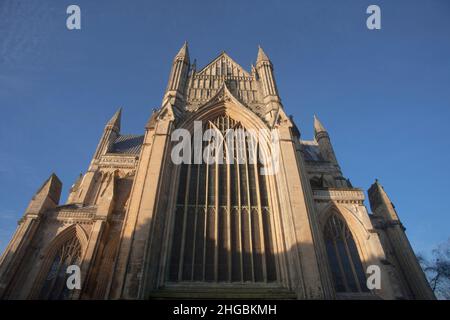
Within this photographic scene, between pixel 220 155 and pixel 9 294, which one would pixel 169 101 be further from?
pixel 9 294

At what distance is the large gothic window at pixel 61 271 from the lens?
49.5ft

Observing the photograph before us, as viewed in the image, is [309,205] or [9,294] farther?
[309,205]

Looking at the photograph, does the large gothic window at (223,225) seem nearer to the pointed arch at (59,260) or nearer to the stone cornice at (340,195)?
the stone cornice at (340,195)

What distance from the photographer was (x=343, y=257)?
16938 mm

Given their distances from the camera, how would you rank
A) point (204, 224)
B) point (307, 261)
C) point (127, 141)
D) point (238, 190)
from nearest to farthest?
point (307, 261), point (204, 224), point (238, 190), point (127, 141)

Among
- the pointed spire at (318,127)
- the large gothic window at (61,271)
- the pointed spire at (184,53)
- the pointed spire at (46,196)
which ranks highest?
the pointed spire at (184,53)

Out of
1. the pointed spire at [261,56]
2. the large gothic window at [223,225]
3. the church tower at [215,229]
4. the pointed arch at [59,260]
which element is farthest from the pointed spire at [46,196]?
the pointed spire at [261,56]

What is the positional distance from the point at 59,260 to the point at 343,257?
52.5 feet

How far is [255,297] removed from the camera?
43.9ft

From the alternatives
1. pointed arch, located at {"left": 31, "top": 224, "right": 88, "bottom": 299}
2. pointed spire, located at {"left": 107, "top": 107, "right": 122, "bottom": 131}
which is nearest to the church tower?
pointed arch, located at {"left": 31, "top": 224, "right": 88, "bottom": 299}

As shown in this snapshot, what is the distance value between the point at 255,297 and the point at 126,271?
5928 millimetres

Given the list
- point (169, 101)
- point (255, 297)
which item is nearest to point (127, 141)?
point (169, 101)

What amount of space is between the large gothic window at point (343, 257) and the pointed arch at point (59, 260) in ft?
44.7

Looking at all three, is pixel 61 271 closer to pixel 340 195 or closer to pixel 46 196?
pixel 46 196
